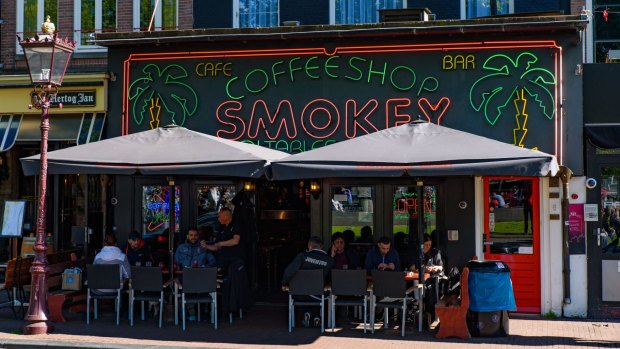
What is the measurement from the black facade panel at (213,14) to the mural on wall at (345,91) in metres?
1.52

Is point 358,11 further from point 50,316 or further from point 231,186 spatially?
point 50,316

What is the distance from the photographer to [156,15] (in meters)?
14.7

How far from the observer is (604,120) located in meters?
11.8

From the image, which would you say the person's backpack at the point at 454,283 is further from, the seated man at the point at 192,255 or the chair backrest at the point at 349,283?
the seated man at the point at 192,255

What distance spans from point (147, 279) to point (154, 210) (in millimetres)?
2798

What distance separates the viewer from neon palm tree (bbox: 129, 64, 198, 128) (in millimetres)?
13086

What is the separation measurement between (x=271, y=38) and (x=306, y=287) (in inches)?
180

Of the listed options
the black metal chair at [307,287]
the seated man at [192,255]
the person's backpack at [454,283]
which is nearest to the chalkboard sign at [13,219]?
the seated man at [192,255]

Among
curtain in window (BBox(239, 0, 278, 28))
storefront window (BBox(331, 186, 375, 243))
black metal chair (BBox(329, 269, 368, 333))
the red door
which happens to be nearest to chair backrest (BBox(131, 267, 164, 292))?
black metal chair (BBox(329, 269, 368, 333))

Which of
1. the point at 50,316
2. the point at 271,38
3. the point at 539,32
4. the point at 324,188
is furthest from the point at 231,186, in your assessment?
the point at 539,32

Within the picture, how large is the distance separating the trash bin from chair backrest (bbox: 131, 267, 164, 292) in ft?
14.3

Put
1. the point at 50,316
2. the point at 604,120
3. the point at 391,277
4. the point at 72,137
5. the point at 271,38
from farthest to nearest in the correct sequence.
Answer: the point at 72,137
the point at 271,38
the point at 604,120
the point at 50,316
the point at 391,277

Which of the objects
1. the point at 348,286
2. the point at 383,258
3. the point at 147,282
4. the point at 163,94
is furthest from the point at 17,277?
the point at 383,258

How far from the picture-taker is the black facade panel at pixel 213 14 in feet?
47.1
